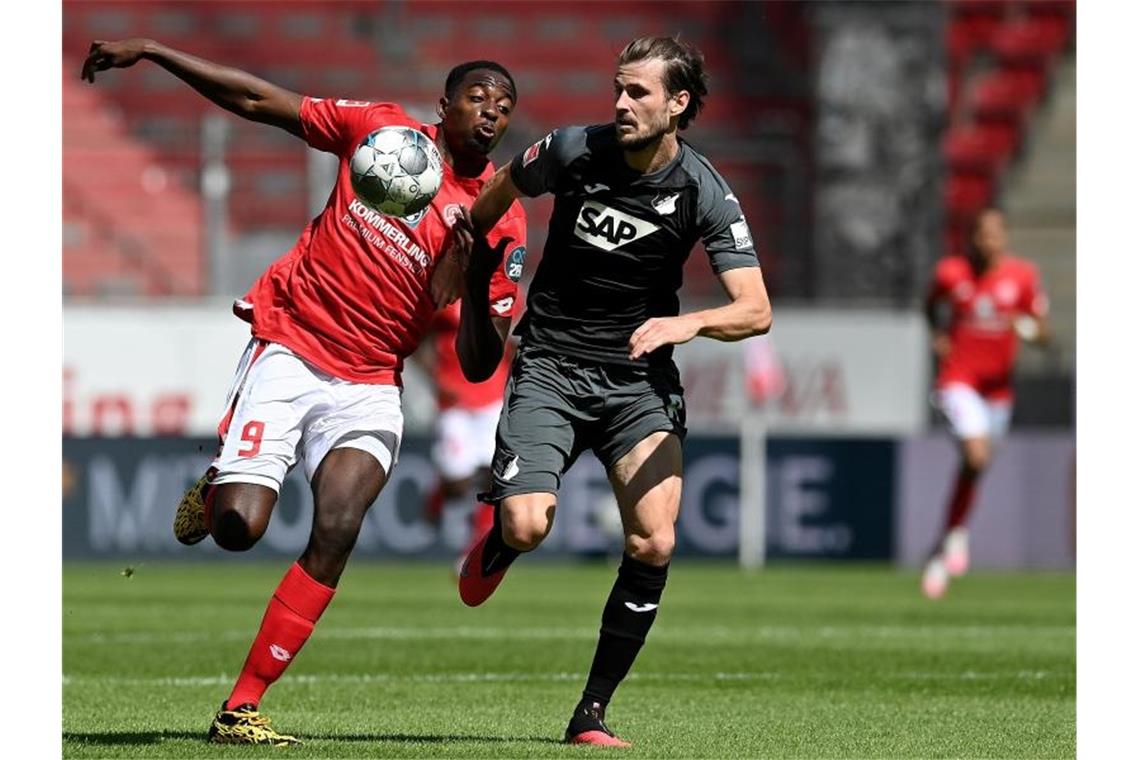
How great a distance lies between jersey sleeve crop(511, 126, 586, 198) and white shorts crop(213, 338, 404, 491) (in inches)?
35.0

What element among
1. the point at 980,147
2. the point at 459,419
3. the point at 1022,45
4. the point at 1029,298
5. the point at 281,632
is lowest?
the point at 281,632

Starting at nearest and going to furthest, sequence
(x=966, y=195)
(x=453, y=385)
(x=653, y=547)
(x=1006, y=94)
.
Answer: (x=653, y=547), (x=453, y=385), (x=966, y=195), (x=1006, y=94)

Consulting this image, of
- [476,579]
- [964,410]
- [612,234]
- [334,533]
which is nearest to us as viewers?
[334,533]

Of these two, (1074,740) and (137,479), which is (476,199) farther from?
(137,479)

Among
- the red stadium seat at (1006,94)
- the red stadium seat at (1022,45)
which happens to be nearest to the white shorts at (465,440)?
the red stadium seat at (1006,94)

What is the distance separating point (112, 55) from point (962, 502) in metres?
10.1

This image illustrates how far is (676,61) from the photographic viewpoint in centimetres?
700

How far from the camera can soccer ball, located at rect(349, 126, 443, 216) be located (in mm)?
7117

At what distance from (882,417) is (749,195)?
2799mm

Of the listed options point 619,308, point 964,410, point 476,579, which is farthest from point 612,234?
point 964,410

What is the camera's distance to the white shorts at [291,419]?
7219mm

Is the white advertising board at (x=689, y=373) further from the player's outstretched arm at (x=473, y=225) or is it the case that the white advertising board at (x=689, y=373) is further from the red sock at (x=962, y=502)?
the player's outstretched arm at (x=473, y=225)

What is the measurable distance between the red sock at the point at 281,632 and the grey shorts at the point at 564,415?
0.70 meters

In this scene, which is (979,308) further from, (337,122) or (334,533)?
(334,533)
